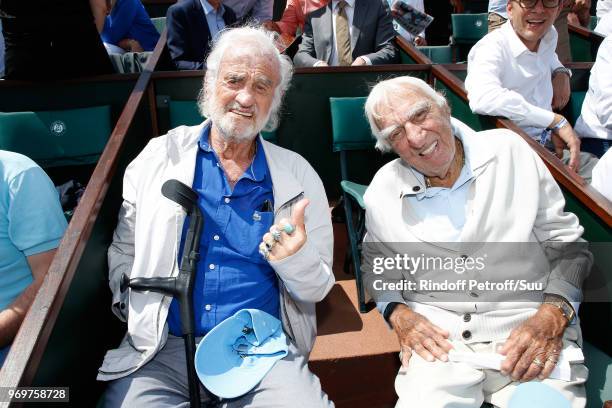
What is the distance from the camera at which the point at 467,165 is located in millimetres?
1654

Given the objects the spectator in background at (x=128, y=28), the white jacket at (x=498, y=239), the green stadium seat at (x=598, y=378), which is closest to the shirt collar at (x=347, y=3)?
the spectator in background at (x=128, y=28)

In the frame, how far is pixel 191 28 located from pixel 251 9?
0.75 m

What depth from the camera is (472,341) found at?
60.3 inches

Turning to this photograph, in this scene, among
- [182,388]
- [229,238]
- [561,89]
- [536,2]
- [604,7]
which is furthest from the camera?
[604,7]

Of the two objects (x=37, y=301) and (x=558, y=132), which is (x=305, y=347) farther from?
(x=558, y=132)

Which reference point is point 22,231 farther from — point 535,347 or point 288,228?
point 535,347

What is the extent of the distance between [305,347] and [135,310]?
23.5 inches

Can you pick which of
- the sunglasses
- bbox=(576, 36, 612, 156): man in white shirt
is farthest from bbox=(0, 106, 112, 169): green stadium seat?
bbox=(576, 36, 612, 156): man in white shirt

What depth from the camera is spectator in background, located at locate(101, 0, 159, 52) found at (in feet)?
12.1

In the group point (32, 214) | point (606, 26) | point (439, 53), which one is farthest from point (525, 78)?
point (606, 26)

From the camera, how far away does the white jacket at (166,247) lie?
4.90ft

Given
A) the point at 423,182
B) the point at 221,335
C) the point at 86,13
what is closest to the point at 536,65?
the point at 423,182

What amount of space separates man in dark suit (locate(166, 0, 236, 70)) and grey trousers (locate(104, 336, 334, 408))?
83.9 inches

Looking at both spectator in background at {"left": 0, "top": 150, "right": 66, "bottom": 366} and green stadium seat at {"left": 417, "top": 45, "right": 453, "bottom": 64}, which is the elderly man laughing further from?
green stadium seat at {"left": 417, "top": 45, "right": 453, "bottom": 64}
